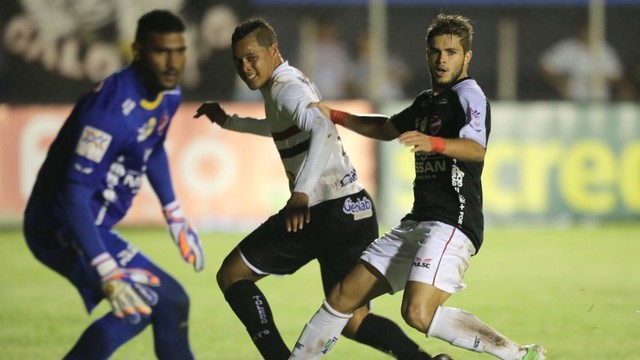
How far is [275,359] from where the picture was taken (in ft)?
19.7

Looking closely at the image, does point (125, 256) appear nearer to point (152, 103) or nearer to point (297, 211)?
point (152, 103)

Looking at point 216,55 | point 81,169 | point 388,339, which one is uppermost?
point 81,169

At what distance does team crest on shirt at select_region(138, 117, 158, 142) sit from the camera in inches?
235

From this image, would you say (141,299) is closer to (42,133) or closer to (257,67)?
(257,67)

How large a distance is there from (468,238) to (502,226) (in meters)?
8.21

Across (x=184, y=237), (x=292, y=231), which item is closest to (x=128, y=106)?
(x=184, y=237)

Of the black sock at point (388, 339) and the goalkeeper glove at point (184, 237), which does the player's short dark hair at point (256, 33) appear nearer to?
the goalkeeper glove at point (184, 237)

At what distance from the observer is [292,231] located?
5.91 m

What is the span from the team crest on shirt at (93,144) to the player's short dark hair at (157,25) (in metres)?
0.62

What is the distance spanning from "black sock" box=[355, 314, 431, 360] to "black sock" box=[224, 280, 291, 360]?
44 cm

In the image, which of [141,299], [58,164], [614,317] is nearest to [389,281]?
[141,299]

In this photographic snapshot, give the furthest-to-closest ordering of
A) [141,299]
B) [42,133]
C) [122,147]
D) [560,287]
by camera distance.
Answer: [42,133] → [560,287] → [122,147] → [141,299]

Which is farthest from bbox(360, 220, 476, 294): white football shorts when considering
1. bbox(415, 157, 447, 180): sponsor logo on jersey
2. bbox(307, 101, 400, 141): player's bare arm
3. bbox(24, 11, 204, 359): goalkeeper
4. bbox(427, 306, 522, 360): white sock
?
bbox(24, 11, 204, 359): goalkeeper

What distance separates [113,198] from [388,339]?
158 cm
